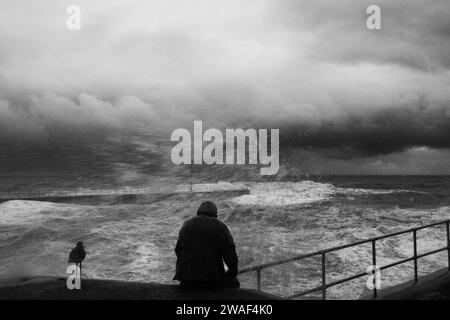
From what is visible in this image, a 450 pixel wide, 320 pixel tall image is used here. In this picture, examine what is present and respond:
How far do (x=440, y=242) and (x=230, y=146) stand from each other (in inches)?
938

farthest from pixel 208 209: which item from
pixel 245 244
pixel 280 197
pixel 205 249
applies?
pixel 280 197

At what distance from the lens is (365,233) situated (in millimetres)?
19656

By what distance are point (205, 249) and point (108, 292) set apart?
161cm

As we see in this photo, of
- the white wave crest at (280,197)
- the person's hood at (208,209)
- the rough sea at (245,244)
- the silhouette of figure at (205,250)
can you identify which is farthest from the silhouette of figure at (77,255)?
the white wave crest at (280,197)

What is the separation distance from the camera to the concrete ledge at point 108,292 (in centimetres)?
395

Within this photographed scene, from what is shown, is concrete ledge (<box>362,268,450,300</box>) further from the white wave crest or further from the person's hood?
the white wave crest

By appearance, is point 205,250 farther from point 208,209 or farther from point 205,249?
point 208,209

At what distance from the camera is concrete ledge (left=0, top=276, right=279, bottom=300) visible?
3953 millimetres

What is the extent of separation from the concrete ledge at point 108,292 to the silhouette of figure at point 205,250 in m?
0.17

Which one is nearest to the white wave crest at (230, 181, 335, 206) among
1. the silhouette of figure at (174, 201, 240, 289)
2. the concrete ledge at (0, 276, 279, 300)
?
the concrete ledge at (0, 276, 279, 300)

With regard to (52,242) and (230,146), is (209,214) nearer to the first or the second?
(52,242)

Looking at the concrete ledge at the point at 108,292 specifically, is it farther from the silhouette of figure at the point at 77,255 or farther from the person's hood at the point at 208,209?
the silhouette of figure at the point at 77,255

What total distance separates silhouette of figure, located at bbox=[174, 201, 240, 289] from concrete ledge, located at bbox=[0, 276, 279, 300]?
0.57 ft
